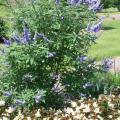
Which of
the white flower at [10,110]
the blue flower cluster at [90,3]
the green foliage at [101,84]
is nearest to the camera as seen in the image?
the white flower at [10,110]

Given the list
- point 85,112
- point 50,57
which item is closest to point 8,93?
point 50,57

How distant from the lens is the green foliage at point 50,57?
8797 mm

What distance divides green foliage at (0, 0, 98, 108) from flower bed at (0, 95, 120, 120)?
0.41 meters

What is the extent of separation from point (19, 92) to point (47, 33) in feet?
3.99

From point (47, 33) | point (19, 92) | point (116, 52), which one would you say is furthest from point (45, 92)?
point (116, 52)

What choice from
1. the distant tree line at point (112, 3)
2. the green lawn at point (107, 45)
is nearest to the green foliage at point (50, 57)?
the green lawn at point (107, 45)

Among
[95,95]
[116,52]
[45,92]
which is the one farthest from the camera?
[116,52]

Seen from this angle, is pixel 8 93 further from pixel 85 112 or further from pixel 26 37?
pixel 85 112

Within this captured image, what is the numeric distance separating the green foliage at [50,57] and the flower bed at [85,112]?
41cm

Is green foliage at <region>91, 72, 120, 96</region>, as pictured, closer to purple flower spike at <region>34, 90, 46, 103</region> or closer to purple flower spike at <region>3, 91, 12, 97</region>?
purple flower spike at <region>34, 90, 46, 103</region>

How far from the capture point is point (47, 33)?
906 centimetres

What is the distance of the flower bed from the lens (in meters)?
8.17

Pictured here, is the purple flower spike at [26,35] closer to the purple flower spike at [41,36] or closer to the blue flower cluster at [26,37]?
the blue flower cluster at [26,37]

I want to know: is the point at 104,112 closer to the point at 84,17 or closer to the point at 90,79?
the point at 90,79
